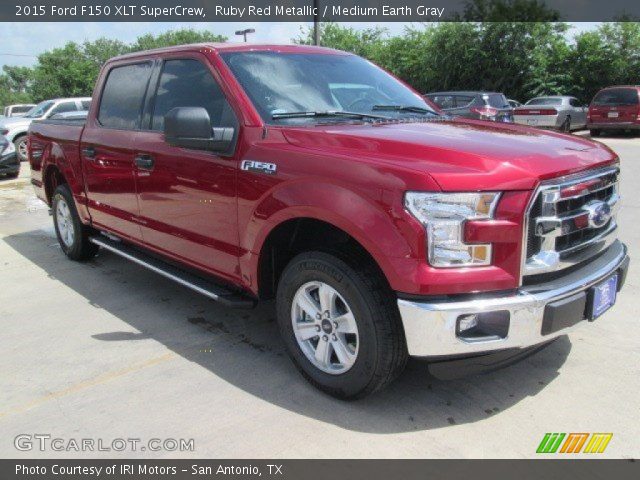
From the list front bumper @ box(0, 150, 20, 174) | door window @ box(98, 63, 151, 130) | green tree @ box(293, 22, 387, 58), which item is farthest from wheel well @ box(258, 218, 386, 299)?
green tree @ box(293, 22, 387, 58)

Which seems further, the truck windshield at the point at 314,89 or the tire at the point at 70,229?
the tire at the point at 70,229

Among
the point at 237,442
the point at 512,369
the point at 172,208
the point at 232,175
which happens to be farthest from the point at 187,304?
the point at 512,369

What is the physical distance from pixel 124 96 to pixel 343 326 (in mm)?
2941

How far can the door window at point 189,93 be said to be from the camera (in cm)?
361

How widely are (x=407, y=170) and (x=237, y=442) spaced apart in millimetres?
1519

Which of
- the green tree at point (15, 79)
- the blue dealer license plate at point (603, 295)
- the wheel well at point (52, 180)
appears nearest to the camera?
Answer: the blue dealer license plate at point (603, 295)

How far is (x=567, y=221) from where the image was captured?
278 centimetres

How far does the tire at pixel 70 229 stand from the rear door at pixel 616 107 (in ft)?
60.3

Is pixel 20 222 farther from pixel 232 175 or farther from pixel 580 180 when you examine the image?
pixel 580 180

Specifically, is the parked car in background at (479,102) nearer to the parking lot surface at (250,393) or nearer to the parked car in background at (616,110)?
the parked car in background at (616,110)

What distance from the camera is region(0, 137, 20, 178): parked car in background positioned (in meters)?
12.3

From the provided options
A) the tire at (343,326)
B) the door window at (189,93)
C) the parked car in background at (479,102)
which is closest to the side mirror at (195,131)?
the door window at (189,93)

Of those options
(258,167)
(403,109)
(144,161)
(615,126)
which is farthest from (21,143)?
(615,126)

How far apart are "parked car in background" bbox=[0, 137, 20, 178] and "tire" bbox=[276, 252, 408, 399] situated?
11.2 metres
